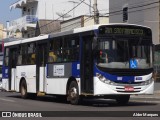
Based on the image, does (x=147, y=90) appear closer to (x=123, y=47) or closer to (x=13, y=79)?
(x=123, y=47)

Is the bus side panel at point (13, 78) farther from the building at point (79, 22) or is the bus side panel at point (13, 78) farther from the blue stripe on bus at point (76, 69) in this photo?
the building at point (79, 22)

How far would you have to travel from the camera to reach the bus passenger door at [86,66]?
19734 millimetres

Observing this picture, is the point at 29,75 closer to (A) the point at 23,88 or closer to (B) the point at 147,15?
(A) the point at 23,88

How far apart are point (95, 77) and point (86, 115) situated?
3.94 m

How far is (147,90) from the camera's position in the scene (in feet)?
65.6

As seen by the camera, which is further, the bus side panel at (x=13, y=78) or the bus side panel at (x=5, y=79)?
the bus side panel at (x=5, y=79)

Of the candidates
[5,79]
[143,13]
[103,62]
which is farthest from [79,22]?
[103,62]

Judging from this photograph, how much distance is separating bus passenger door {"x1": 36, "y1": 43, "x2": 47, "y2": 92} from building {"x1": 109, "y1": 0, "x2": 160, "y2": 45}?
20.4 m

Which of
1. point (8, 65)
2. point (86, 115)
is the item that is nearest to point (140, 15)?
point (8, 65)

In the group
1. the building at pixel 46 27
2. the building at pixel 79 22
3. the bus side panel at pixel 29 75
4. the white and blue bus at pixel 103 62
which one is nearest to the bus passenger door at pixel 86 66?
the white and blue bus at pixel 103 62

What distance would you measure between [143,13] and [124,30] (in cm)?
2426

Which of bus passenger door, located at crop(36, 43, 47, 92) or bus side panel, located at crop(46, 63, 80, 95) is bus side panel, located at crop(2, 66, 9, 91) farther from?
bus side panel, located at crop(46, 63, 80, 95)

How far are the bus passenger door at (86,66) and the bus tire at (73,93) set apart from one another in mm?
517

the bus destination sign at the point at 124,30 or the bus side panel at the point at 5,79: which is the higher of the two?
the bus destination sign at the point at 124,30
